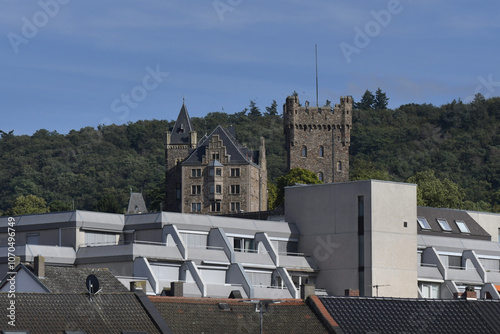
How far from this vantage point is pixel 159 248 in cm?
8600

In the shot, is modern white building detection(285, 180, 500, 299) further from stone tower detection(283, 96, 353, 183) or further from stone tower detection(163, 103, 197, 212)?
stone tower detection(163, 103, 197, 212)

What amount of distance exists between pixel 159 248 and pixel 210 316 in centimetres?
2764

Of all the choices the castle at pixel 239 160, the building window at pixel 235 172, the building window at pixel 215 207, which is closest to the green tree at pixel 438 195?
the castle at pixel 239 160

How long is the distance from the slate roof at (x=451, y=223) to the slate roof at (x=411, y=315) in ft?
113

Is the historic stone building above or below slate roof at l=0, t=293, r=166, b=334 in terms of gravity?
above

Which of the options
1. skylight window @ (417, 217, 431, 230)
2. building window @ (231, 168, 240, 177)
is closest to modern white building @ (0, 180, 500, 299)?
skylight window @ (417, 217, 431, 230)

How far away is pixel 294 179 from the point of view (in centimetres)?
14500

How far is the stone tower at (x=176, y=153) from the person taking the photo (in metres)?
152

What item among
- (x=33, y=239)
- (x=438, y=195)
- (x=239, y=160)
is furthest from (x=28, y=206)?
(x=33, y=239)

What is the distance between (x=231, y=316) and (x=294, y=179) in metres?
86.1

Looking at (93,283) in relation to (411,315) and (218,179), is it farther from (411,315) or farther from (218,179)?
(218,179)

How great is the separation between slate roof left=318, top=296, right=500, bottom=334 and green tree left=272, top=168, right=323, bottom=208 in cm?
7950

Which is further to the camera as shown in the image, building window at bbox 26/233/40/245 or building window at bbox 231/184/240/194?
building window at bbox 231/184/240/194

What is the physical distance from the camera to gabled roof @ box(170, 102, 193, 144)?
159000 millimetres
